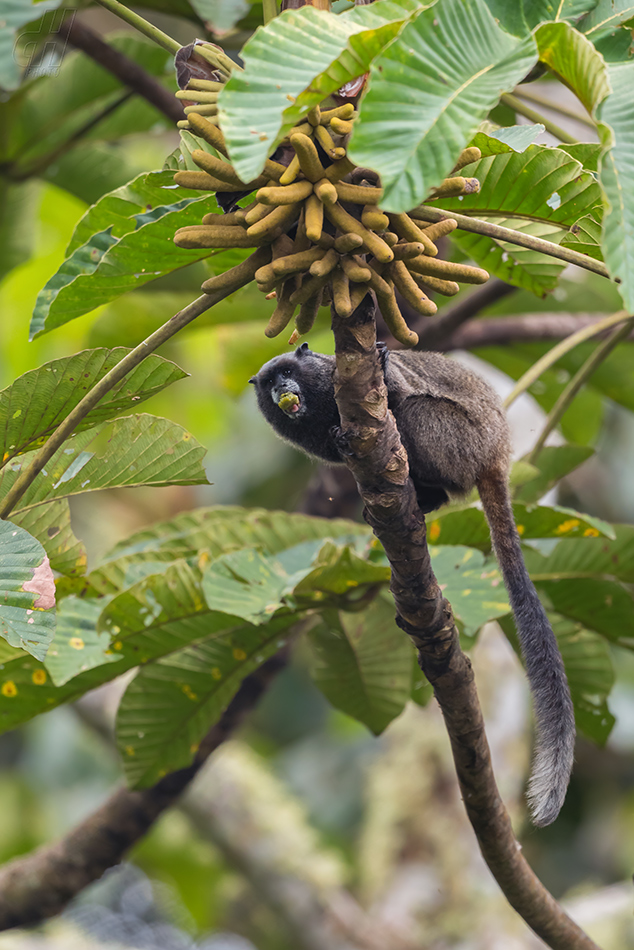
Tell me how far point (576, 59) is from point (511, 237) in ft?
0.79

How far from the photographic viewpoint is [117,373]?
1403 mm

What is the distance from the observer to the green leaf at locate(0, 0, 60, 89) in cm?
110

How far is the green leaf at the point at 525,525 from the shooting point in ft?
6.85

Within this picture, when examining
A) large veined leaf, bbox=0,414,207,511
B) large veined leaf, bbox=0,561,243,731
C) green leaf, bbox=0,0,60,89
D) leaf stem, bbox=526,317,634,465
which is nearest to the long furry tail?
leaf stem, bbox=526,317,634,465

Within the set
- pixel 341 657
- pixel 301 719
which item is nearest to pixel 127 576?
pixel 341 657

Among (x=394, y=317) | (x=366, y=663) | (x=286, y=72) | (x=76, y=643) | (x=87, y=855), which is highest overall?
(x=286, y=72)

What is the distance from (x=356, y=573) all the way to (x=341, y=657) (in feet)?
1.48

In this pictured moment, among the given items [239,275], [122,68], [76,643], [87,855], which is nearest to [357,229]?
[239,275]

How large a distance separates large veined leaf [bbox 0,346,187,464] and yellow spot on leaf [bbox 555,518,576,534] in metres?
1.01

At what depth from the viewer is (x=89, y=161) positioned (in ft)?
10.7

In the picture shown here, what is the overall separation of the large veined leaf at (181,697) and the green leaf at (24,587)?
85 cm

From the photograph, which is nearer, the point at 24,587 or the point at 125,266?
the point at 24,587

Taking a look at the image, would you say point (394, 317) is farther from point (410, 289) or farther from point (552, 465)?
point (552, 465)

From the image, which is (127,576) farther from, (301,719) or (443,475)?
(301,719)
